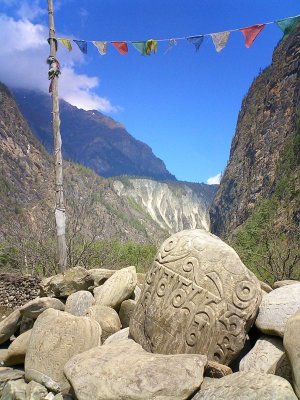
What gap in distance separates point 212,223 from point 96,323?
3426 inches

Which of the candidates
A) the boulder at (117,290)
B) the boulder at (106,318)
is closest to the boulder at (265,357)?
the boulder at (106,318)

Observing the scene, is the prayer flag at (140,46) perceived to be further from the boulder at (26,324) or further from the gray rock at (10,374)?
the gray rock at (10,374)

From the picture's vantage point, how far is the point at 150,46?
1051cm

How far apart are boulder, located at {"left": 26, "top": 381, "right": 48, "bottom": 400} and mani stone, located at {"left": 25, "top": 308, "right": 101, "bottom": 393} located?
69 millimetres

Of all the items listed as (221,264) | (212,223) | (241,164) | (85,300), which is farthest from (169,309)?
(212,223)

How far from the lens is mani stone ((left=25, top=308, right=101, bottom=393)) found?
5.30 m

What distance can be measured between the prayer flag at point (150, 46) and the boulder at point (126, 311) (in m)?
6.18

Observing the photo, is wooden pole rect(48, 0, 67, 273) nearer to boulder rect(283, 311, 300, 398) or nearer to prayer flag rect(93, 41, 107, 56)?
prayer flag rect(93, 41, 107, 56)

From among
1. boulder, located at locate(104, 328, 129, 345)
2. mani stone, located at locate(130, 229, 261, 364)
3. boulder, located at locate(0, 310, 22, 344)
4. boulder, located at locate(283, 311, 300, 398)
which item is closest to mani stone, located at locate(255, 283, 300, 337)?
mani stone, located at locate(130, 229, 261, 364)

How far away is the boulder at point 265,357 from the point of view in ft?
15.4

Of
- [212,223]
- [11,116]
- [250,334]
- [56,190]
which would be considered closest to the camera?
[250,334]

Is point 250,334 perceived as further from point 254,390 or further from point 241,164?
point 241,164

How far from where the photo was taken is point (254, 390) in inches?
150

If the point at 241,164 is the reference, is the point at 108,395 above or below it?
below
